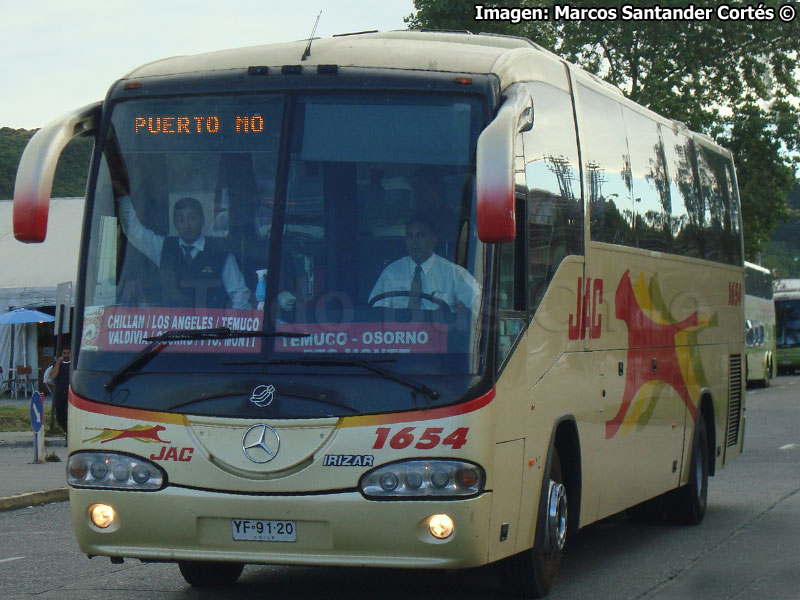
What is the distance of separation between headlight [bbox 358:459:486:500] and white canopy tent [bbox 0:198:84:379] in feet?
97.9

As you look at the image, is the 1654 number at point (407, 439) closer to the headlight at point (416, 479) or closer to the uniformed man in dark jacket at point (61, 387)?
the headlight at point (416, 479)

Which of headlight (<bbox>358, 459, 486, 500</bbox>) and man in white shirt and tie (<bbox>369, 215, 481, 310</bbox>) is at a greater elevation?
man in white shirt and tie (<bbox>369, 215, 481, 310</bbox>)

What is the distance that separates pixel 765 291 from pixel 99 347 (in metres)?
42.6

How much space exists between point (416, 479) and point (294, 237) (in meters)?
1.38

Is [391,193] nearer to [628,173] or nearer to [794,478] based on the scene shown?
[628,173]

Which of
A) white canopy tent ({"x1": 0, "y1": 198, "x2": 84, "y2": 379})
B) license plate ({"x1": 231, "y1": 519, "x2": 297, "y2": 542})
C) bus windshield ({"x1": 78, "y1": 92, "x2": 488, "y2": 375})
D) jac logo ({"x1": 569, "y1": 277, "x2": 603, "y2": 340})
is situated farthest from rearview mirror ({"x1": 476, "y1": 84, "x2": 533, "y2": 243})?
white canopy tent ({"x1": 0, "y1": 198, "x2": 84, "y2": 379})

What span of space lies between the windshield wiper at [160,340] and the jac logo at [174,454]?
0.45 meters

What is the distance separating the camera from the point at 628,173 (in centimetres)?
1048

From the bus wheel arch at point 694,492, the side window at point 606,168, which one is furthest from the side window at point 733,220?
the side window at point 606,168

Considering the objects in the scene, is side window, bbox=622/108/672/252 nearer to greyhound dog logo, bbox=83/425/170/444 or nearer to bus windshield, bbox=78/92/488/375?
bus windshield, bbox=78/92/488/375

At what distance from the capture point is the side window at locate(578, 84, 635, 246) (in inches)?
368

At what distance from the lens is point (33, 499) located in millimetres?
14672

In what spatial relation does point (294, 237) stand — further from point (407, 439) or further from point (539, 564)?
point (539, 564)

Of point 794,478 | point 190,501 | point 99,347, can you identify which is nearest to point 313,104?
point 99,347
